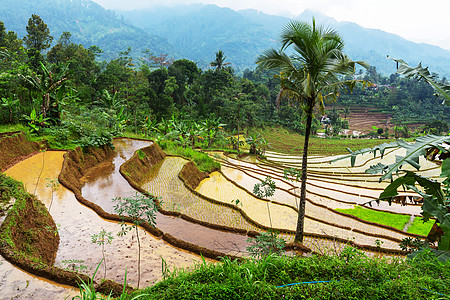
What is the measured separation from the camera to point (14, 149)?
8.16 metres

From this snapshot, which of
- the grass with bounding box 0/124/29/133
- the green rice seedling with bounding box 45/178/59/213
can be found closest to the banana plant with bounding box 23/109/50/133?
the grass with bounding box 0/124/29/133

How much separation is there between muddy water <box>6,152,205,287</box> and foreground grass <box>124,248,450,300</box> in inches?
64.1

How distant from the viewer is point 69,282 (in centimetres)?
364

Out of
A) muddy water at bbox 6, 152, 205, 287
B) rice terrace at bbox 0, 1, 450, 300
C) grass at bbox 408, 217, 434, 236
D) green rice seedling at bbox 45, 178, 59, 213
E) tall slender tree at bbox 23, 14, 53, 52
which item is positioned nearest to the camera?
rice terrace at bbox 0, 1, 450, 300

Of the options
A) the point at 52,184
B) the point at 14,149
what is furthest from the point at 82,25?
the point at 52,184

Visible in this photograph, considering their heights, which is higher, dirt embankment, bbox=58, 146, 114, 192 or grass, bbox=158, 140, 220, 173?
dirt embankment, bbox=58, 146, 114, 192

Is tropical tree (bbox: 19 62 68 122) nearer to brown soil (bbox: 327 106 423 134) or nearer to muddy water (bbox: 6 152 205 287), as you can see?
muddy water (bbox: 6 152 205 287)

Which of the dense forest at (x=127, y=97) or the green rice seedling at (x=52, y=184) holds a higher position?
the dense forest at (x=127, y=97)

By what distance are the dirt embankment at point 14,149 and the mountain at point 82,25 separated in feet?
348

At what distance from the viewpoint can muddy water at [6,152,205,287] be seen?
4.34 meters

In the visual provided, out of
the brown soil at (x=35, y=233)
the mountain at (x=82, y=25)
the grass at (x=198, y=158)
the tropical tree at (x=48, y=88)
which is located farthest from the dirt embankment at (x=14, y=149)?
the mountain at (x=82, y=25)

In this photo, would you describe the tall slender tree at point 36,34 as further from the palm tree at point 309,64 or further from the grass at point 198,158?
the palm tree at point 309,64

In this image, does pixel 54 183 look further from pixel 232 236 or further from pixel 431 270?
pixel 431 270

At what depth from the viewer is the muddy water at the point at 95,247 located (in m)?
4.34
